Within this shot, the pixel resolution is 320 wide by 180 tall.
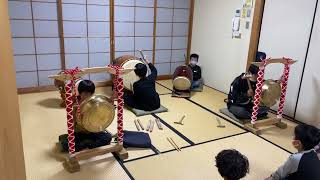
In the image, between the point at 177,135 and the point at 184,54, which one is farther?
the point at 184,54

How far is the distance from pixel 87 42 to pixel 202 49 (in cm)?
230

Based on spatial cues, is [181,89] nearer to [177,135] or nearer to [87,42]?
[177,135]

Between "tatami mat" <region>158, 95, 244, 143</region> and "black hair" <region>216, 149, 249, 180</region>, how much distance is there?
1719mm

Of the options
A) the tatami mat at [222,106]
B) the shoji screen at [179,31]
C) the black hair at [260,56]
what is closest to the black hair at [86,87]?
the tatami mat at [222,106]

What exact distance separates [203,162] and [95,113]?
1.18 meters

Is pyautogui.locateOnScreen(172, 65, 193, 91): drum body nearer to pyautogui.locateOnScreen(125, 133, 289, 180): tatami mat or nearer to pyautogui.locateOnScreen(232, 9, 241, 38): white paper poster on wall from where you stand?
pyautogui.locateOnScreen(232, 9, 241, 38): white paper poster on wall

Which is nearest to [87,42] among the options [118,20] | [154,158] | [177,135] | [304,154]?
[118,20]

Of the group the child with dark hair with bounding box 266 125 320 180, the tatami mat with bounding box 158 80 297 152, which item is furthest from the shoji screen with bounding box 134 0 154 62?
the child with dark hair with bounding box 266 125 320 180

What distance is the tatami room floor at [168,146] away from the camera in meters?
2.56

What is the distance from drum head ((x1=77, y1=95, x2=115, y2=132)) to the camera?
8.36 feet

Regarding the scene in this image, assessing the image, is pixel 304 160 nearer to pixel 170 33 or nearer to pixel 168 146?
pixel 168 146

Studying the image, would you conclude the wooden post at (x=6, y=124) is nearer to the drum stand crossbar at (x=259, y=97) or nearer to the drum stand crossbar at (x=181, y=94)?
the drum stand crossbar at (x=259, y=97)

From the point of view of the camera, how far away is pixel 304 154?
1.81 metres

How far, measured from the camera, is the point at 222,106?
14.6ft
